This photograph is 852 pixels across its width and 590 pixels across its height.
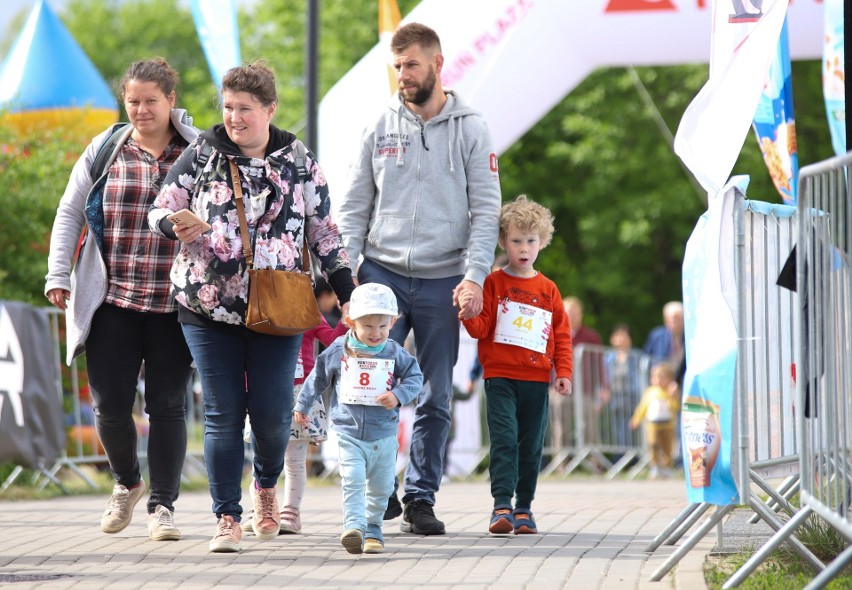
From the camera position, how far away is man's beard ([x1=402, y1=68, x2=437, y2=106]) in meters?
7.02

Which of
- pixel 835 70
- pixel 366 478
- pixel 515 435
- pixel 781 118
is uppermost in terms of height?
pixel 835 70

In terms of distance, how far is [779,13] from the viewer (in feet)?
19.9

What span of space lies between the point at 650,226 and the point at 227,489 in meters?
23.3

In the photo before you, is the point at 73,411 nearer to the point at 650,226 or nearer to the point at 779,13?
the point at 779,13

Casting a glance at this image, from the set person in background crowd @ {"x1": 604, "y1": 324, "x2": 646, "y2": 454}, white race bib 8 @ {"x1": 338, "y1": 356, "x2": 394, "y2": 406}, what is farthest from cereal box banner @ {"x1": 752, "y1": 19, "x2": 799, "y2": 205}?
person in background crowd @ {"x1": 604, "y1": 324, "x2": 646, "y2": 454}

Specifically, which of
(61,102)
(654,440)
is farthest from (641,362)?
(61,102)

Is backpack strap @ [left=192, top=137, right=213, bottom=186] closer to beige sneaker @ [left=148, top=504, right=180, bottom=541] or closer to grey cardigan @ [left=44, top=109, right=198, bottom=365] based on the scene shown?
grey cardigan @ [left=44, top=109, right=198, bottom=365]

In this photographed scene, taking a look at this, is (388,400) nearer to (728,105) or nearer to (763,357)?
(763,357)

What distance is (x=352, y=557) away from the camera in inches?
241

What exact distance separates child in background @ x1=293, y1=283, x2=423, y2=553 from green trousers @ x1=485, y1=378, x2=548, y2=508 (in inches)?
29.0

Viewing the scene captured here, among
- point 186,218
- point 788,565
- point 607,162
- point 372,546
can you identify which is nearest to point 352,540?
point 372,546

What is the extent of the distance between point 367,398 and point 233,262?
837mm

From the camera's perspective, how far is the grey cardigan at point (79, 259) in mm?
6723

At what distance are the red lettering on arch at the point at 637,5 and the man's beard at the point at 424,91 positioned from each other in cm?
548
